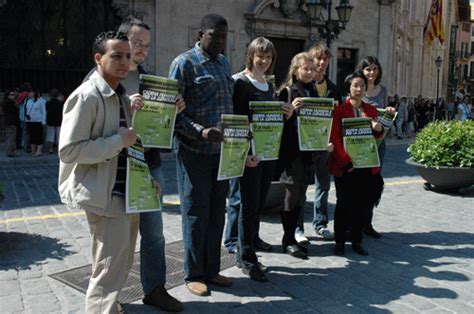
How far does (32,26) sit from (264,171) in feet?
45.5

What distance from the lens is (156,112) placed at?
363 cm

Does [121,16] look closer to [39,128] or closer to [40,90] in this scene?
[40,90]

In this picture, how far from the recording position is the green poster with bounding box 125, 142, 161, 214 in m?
3.25

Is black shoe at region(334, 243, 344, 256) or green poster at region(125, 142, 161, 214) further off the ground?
green poster at region(125, 142, 161, 214)

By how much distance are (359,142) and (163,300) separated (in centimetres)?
267

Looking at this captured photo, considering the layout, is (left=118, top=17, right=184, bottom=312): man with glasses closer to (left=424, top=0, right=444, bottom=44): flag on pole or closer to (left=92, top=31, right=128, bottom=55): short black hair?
(left=92, top=31, right=128, bottom=55): short black hair

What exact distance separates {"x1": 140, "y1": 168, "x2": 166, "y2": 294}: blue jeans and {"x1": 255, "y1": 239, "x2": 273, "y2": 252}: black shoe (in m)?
1.81

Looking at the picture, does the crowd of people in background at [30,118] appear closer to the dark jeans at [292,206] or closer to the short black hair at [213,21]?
the dark jeans at [292,206]

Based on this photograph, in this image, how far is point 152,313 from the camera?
3865 millimetres

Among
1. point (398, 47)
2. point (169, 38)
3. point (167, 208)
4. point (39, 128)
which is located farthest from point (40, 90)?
point (398, 47)

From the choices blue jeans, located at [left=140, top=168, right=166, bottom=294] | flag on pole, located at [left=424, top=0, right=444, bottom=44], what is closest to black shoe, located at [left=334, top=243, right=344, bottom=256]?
blue jeans, located at [left=140, top=168, right=166, bottom=294]

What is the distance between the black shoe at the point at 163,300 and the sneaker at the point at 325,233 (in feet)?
→ 8.45

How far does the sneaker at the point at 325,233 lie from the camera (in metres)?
6.02

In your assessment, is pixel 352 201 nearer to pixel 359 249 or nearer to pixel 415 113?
pixel 359 249
